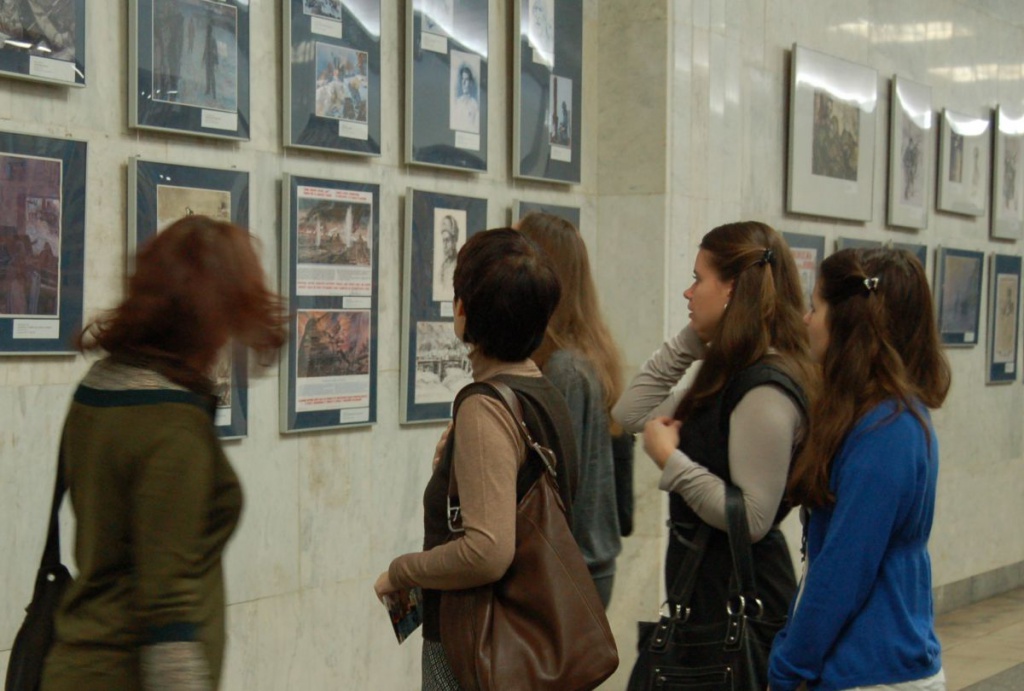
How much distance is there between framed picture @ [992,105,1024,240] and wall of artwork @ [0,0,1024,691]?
88.6 inches

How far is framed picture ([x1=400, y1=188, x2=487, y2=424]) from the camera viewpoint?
17.5 feet

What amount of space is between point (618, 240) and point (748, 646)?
357 centimetres

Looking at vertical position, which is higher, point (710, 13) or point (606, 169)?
point (710, 13)

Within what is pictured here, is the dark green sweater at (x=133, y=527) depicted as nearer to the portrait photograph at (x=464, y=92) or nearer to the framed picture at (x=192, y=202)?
the framed picture at (x=192, y=202)

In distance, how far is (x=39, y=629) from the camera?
7.34 ft

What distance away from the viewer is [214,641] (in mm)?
2193

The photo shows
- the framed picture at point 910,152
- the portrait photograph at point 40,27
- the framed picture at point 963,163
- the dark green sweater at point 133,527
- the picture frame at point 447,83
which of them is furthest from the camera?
the framed picture at point 963,163

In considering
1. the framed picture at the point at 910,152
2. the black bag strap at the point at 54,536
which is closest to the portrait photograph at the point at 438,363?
the black bag strap at the point at 54,536

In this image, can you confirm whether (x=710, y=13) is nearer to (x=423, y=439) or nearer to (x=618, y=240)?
(x=618, y=240)

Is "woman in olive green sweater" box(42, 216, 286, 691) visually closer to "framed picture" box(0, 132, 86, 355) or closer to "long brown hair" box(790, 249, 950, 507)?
"long brown hair" box(790, 249, 950, 507)

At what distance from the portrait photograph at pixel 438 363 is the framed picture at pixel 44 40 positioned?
72.7 inches

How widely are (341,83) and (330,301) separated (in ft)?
2.65

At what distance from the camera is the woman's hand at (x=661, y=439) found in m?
3.20

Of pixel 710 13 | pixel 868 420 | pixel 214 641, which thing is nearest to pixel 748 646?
pixel 868 420
